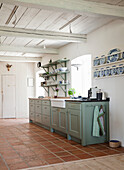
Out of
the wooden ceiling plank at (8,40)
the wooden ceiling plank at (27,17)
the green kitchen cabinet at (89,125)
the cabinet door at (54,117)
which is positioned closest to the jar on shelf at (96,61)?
the green kitchen cabinet at (89,125)

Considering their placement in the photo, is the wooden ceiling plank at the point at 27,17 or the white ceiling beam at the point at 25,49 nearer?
the wooden ceiling plank at the point at 27,17

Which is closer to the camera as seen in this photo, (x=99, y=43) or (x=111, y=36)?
(x=111, y=36)

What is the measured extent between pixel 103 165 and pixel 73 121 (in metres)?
1.54

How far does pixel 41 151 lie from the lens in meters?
4.00

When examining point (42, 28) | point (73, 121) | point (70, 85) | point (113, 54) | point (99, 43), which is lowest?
point (73, 121)

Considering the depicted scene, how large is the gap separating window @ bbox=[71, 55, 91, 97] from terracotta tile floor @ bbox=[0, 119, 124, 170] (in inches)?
59.2

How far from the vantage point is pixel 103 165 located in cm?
320

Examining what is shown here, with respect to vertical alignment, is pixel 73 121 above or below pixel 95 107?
below

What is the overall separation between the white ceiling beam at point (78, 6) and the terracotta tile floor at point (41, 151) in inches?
90.8

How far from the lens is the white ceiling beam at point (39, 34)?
4875 millimetres

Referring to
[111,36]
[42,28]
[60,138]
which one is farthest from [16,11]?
[60,138]

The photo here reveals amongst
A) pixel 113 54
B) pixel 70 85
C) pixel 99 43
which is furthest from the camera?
pixel 70 85

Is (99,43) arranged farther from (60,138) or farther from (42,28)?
(60,138)

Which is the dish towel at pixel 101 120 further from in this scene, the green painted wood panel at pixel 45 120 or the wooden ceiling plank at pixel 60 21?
the green painted wood panel at pixel 45 120
